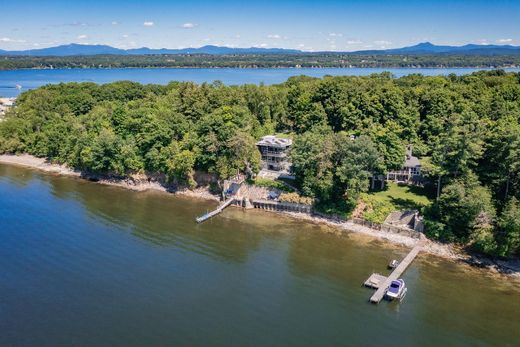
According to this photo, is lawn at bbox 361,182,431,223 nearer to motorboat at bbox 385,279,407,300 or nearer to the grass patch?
the grass patch

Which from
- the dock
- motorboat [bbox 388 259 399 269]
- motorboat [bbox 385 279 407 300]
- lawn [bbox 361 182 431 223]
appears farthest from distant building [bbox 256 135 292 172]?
motorboat [bbox 385 279 407 300]

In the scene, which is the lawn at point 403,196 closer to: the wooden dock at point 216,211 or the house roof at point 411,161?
the house roof at point 411,161

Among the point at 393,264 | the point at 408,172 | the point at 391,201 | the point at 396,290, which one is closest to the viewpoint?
the point at 396,290

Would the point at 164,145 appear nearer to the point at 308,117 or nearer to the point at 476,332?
the point at 308,117

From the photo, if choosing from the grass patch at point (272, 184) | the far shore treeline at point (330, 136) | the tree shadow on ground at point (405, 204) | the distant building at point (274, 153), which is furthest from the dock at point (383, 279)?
the distant building at point (274, 153)

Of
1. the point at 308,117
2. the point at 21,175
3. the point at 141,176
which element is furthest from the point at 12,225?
the point at 308,117

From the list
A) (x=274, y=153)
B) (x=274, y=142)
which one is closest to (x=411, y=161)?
(x=274, y=153)

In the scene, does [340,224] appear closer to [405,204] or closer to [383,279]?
[405,204]
